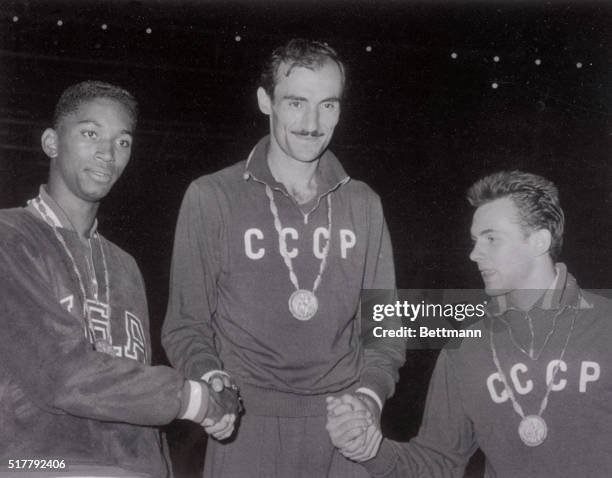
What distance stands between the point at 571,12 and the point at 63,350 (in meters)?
1.74

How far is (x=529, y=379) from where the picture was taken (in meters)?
1.82

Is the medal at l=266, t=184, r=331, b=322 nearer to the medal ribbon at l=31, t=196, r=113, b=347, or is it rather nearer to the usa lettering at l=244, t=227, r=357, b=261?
the usa lettering at l=244, t=227, r=357, b=261

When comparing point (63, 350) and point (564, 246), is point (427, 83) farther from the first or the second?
point (63, 350)

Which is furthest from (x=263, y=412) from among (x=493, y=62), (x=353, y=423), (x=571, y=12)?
(x=571, y=12)

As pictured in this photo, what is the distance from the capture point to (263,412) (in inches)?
65.9

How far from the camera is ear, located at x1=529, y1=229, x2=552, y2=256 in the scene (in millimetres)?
1900

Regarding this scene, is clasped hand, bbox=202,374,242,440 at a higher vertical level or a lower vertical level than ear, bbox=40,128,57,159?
lower

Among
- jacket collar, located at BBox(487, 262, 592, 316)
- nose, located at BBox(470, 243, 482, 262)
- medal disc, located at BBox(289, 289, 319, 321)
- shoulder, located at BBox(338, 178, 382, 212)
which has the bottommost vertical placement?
medal disc, located at BBox(289, 289, 319, 321)

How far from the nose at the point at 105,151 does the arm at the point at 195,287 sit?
0.76 feet

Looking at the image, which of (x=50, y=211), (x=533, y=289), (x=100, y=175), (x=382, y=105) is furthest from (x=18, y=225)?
(x=533, y=289)

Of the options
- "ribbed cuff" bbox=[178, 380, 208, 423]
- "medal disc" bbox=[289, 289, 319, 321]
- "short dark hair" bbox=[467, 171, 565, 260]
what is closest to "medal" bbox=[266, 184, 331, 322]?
"medal disc" bbox=[289, 289, 319, 321]

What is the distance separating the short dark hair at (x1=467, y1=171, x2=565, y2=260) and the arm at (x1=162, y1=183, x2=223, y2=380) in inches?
30.6

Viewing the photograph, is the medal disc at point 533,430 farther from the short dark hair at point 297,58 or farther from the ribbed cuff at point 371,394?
the short dark hair at point 297,58

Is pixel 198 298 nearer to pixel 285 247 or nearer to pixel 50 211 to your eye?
pixel 285 247
